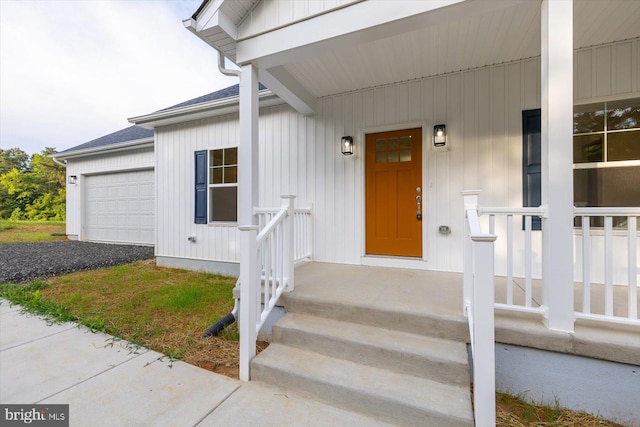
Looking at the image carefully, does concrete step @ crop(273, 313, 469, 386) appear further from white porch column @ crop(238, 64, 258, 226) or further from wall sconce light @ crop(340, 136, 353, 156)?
wall sconce light @ crop(340, 136, 353, 156)

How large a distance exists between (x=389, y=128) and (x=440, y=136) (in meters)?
0.71

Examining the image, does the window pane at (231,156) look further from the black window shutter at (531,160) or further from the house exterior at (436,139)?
the black window shutter at (531,160)

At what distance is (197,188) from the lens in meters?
5.14

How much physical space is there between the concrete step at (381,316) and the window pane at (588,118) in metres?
2.80

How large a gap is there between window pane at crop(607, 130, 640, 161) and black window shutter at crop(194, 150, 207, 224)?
577 cm

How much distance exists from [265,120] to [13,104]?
19.5 metres

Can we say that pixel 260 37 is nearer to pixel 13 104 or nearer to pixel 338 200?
pixel 338 200

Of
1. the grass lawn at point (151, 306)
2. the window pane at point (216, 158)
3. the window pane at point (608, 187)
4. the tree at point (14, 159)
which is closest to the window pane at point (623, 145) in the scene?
the window pane at point (608, 187)

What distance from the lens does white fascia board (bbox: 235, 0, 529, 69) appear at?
83.1 inches

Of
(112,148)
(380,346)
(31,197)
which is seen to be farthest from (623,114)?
(31,197)

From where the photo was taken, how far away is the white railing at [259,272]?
2.06m

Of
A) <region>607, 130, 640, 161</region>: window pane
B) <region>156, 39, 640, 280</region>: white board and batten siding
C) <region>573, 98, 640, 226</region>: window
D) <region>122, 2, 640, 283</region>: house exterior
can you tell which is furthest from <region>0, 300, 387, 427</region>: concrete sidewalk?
<region>607, 130, 640, 161</region>: window pane

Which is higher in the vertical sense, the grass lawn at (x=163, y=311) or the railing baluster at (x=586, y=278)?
the railing baluster at (x=586, y=278)

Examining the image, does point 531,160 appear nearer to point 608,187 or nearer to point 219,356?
point 608,187
